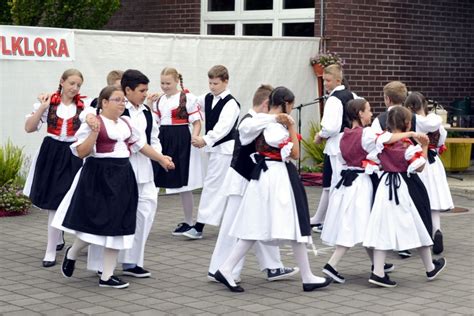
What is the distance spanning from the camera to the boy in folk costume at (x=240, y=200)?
852 cm

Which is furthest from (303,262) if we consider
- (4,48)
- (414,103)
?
(4,48)

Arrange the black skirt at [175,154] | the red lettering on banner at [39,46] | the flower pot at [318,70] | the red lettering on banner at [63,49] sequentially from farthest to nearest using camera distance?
the flower pot at [318,70] < the red lettering on banner at [63,49] < the red lettering on banner at [39,46] < the black skirt at [175,154]

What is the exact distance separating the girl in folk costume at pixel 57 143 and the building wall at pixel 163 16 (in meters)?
9.18

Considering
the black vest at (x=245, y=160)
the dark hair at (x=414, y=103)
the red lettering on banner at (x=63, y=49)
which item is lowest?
the black vest at (x=245, y=160)

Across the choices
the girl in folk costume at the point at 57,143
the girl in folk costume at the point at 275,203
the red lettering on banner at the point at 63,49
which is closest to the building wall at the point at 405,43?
the red lettering on banner at the point at 63,49

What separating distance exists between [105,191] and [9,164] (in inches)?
185

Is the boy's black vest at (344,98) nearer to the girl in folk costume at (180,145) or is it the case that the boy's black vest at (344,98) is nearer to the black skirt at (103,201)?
the girl in folk costume at (180,145)

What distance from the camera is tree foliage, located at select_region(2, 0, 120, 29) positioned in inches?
613

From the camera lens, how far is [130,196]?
8.39 meters

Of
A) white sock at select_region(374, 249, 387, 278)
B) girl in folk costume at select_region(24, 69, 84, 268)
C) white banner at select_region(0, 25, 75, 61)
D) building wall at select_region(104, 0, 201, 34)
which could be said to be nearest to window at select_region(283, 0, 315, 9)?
building wall at select_region(104, 0, 201, 34)

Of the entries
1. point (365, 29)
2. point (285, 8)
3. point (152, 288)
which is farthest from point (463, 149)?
point (152, 288)

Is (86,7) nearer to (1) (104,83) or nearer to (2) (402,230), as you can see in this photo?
(1) (104,83)

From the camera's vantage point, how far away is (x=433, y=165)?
33.7 ft

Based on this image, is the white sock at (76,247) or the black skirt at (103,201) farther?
the white sock at (76,247)
